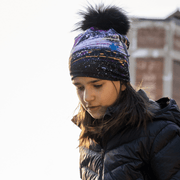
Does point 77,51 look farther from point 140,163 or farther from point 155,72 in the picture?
point 155,72

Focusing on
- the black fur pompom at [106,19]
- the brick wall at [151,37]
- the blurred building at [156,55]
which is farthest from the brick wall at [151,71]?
the black fur pompom at [106,19]

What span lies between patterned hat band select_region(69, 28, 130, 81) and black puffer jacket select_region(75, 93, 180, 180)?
0.36m

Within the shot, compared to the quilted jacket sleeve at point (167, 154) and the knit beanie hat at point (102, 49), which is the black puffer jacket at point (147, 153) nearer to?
the quilted jacket sleeve at point (167, 154)

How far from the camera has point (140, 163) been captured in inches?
48.4

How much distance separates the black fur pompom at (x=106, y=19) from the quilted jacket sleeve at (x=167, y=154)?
77 cm

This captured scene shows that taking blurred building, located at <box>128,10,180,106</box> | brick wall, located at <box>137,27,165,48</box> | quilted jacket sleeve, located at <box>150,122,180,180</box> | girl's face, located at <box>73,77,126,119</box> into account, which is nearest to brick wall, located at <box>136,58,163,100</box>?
blurred building, located at <box>128,10,180,106</box>

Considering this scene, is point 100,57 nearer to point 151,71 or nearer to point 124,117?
point 124,117

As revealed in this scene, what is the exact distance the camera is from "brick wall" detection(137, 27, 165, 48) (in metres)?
11.5

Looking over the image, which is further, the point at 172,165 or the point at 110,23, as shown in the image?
the point at 110,23

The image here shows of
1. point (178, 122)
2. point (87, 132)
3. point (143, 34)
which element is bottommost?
point (87, 132)

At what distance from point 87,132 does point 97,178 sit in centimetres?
33

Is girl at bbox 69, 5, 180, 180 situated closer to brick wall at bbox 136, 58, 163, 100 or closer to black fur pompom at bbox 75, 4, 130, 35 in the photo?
black fur pompom at bbox 75, 4, 130, 35

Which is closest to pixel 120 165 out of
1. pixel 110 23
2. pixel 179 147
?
pixel 179 147

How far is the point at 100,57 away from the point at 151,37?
1097cm
